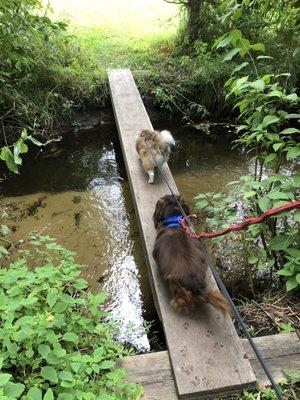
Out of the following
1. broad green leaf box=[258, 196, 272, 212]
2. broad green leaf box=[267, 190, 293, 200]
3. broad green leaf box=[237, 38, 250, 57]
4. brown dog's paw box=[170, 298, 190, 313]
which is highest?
broad green leaf box=[237, 38, 250, 57]

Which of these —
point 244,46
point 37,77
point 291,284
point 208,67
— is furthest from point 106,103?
point 291,284

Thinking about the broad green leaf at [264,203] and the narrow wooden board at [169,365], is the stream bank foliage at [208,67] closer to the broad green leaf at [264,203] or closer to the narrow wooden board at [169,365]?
the broad green leaf at [264,203]

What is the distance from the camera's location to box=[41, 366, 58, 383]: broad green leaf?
71.5 inches

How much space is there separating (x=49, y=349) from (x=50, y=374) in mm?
115

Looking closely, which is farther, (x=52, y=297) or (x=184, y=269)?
(x=184, y=269)

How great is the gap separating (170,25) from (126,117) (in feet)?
13.0

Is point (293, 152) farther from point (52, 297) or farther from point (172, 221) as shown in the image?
point (52, 297)

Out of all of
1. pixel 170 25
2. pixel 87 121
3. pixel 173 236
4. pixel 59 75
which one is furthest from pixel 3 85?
pixel 170 25

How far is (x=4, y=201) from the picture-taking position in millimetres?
4664

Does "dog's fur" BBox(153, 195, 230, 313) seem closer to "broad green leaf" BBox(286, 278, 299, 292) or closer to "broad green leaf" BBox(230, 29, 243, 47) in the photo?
"broad green leaf" BBox(286, 278, 299, 292)

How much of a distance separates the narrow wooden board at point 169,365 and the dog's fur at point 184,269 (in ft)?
1.06

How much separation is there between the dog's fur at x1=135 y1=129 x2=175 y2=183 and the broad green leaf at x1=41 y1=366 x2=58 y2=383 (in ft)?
7.63

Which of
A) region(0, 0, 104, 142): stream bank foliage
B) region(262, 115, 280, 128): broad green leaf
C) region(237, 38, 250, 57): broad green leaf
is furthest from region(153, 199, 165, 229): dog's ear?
region(0, 0, 104, 142): stream bank foliage

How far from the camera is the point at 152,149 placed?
3.93 meters
